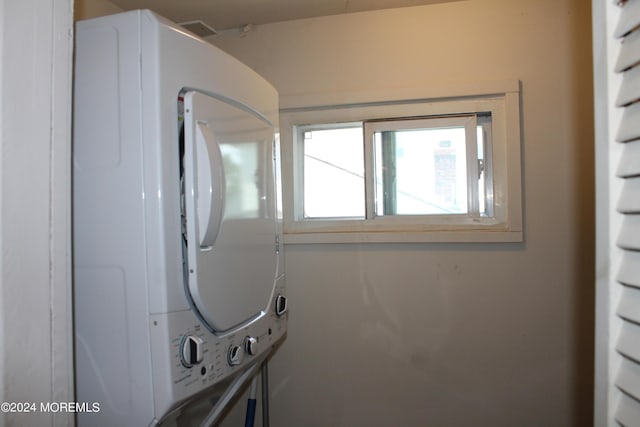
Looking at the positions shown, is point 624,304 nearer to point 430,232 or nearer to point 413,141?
point 430,232

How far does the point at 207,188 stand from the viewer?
3.32 feet

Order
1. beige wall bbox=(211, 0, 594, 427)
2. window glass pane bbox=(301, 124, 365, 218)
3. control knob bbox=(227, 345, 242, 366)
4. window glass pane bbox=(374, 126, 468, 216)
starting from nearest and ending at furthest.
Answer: control knob bbox=(227, 345, 242, 366), beige wall bbox=(211, 0, 594, 427), window glass pane bbox=(374, 126, 468, 216), window glass pane bbox=(301, 124, 365, 218)

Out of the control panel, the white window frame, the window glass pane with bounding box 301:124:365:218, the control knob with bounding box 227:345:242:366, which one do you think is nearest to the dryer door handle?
the control panel

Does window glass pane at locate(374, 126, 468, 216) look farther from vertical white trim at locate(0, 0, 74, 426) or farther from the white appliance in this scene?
vertical white trim at locate(0, 0, 74, 426)

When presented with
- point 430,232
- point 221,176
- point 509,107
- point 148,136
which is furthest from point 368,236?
point 148,136

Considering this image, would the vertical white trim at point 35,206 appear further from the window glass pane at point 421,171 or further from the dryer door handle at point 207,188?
the window glass pane at point 421,171

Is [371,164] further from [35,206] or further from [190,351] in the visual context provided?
[35,206]

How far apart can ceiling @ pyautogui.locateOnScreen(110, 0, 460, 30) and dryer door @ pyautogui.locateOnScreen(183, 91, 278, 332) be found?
786 mm

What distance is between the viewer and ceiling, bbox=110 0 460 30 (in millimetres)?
1818

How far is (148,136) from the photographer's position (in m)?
0.94

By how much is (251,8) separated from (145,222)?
4.53ft

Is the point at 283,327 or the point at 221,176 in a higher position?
the point at 221,176

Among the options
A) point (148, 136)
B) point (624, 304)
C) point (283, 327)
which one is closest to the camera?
point (624, 304)

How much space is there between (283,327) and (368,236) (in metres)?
0.66
